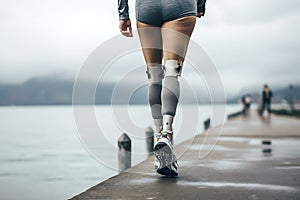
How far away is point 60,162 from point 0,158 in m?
8.70

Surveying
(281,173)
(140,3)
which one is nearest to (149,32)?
(140,3)

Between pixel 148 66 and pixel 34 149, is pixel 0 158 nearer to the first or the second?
pixel 34 149

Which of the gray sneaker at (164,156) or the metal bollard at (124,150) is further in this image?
the metal bollard at (124,150)

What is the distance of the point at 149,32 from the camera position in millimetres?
3543

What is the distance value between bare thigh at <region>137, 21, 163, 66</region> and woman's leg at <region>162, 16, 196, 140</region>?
0.37 feet

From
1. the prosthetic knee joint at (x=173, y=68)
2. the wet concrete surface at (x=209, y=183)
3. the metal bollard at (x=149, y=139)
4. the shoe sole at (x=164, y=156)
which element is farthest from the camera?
the metal bollard at (x=149, y=139)

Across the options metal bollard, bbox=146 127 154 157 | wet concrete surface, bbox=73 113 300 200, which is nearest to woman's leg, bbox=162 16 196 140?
wet concrete surface, bbox=73 113 300 200

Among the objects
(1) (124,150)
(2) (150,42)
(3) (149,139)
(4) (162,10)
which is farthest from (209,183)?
(3) (149,139)

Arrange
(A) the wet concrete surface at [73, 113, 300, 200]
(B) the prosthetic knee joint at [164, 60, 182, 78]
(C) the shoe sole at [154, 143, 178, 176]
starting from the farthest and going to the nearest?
(B) the prosthetic knee joint at [164, 60, 182, 78] < (C) the shoe sole at [154, 143, 178, 176] < (A) the wet concrete surface at [73, 113, 300, 200]

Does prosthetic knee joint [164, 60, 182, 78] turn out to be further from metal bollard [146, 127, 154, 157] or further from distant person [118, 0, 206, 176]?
metal bollard [146, 127, 154, 157]

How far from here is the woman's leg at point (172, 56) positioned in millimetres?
3359

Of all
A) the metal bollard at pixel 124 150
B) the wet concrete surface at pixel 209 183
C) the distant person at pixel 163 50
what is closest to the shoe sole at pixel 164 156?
the distant person at pixel 163 50

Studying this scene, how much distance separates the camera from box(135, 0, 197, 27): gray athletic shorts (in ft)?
10.9

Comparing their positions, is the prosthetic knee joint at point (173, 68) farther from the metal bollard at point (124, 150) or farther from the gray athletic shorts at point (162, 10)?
the metal bollard at point (124, 150)
